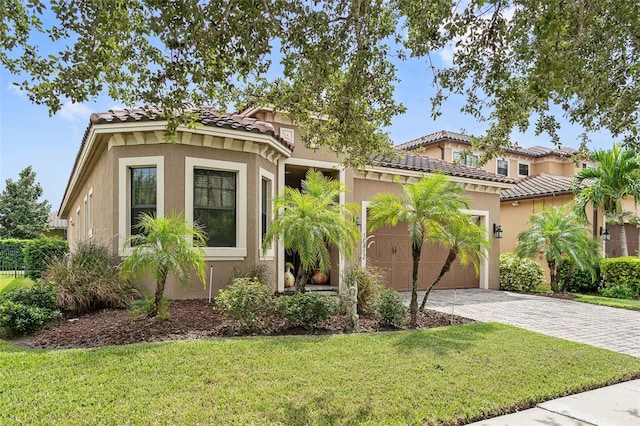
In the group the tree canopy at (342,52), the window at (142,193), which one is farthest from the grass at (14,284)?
the tree canopy at (342,52)

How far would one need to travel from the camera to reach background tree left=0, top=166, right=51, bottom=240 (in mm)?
35031

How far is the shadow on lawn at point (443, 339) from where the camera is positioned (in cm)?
656

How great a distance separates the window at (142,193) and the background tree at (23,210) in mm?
31942

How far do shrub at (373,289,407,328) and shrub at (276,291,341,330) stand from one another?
1.13 m

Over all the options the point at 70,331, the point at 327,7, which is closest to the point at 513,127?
the point at 327,7

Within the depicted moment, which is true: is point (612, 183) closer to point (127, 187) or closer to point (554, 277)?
point (554, 277)

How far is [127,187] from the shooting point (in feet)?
32.6

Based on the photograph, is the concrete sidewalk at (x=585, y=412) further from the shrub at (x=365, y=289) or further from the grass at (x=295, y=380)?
the shrub at (x=365, y=289)

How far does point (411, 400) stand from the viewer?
459cm

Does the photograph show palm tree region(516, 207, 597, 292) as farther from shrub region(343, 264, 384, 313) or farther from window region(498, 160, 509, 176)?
window region(498, 160, 509, 176)

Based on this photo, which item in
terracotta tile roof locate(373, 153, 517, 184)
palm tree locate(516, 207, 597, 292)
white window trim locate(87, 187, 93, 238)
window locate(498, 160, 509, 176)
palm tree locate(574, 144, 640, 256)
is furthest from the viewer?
window locate(498, 160, 509, 176)

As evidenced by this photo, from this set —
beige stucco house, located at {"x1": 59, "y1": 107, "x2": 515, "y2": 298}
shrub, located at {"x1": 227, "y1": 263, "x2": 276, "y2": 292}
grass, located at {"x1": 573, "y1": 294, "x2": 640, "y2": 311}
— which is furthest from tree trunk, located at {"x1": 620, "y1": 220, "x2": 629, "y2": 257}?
shrub, located at {"x1": 227, "y1": 263, "x2": 276, "y2": 292}

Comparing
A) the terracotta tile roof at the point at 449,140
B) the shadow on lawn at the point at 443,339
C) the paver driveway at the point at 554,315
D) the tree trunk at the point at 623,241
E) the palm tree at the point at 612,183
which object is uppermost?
the terracotta tile roof at the point at 449,140

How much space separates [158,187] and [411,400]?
24.4 feet
